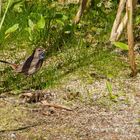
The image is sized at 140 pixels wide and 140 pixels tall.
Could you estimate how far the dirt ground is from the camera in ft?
11.7

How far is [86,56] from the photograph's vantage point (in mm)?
4730

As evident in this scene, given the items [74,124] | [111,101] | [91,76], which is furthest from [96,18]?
[74,124]

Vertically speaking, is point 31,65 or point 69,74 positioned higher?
point 31,65

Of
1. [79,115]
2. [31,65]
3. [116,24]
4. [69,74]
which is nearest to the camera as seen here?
[79,115]

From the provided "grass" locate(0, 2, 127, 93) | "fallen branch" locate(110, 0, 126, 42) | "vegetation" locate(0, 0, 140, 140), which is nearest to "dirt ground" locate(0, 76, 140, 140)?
"vegetation" locate(0, 0, 140, 140)

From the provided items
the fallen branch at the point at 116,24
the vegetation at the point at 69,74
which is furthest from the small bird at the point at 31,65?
the fallen branch at the point at 116,24

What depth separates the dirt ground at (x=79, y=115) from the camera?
357cm

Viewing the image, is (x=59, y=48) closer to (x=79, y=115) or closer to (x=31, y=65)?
(x=31, y=65)

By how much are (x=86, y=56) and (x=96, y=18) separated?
3.28ft

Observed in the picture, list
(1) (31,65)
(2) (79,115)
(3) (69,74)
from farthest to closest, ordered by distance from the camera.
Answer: (3) (69,74)
(1) (31,65)
(2) (79,115)

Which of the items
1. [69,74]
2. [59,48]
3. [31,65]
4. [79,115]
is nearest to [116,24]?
[59,48]

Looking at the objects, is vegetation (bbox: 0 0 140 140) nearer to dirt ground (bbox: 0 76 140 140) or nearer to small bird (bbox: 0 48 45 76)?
dirt ground (bbox: 0 76 140 140)

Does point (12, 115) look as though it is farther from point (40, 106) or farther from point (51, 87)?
point (51, 87)

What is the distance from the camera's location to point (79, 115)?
382 centimetres
